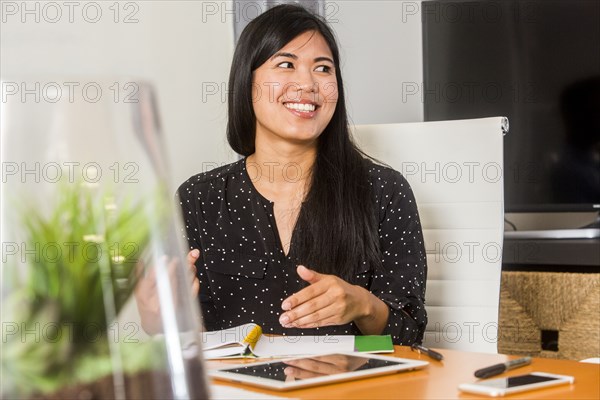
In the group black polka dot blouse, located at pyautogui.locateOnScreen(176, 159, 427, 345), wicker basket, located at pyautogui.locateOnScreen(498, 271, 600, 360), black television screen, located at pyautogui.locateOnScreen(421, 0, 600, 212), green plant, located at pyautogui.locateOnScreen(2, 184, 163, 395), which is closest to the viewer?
green plant, located at pyautogui.locateOnScreen(2, 184, 163, 395)

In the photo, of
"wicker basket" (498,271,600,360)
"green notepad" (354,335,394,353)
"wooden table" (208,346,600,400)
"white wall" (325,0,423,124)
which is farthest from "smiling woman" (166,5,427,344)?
"white wall" (325,0,423,124)

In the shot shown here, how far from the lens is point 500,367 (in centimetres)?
96

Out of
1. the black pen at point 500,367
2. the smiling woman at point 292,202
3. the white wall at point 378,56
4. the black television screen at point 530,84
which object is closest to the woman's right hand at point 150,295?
the black pen at point 500,367

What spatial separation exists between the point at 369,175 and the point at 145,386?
146 cm

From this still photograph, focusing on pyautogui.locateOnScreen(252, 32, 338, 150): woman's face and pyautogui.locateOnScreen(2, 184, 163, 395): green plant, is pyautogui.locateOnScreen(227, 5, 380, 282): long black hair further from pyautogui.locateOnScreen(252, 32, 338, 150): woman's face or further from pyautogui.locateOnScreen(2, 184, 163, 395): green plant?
A: pyautogui.locateOnScreen(2, 184, 163, 395): green plant

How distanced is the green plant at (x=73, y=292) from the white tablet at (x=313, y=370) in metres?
0.49

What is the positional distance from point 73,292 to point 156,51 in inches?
72.4

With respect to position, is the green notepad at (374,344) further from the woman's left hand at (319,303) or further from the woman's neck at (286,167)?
the woman's neck at (286,167)

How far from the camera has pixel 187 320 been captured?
17.1 inches

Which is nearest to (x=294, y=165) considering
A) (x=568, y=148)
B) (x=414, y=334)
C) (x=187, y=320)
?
(x=414, y=334)

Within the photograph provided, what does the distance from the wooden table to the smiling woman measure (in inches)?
24.3

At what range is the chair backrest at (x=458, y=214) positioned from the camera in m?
1.84

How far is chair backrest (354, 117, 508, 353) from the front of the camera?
184 cm

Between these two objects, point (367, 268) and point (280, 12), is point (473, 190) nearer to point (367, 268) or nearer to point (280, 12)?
point (367, 268)
